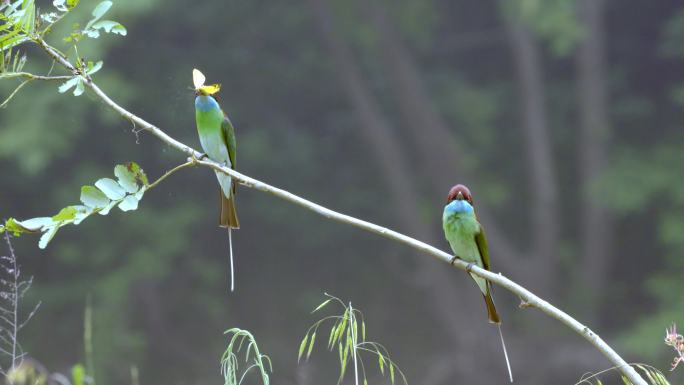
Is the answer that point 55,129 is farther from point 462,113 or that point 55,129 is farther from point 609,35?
point 609,35

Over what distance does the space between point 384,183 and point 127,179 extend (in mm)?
11325

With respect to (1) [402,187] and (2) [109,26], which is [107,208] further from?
(1) [402,187]

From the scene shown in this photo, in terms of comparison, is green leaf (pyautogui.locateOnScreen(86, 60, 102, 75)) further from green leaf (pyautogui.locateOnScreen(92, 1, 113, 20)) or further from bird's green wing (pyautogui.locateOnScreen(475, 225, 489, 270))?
bird's green wing (pyautogui.locateOnScreen(475, 225, 489, 270))

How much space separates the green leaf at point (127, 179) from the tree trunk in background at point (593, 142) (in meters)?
10.2

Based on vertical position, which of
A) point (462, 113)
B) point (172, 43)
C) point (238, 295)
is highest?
point (172, 43)

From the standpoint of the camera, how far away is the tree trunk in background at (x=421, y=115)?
1213 centimetres

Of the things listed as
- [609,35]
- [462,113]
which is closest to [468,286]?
[462,113]

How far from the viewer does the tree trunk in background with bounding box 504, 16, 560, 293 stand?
12000 millimetres

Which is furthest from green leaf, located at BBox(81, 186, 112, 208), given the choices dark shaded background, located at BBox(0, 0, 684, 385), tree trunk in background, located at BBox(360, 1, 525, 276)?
tree trunk in background, located at BBox(360, 1, 525, 276)

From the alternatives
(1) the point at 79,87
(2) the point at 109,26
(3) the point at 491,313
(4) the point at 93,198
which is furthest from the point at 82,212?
(3) the point at 491,313

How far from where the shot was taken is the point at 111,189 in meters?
1.64

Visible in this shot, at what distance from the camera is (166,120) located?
41.1 ft

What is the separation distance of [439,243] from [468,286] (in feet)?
2.03

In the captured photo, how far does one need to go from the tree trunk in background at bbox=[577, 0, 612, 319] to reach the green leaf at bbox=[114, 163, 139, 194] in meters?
10.2
